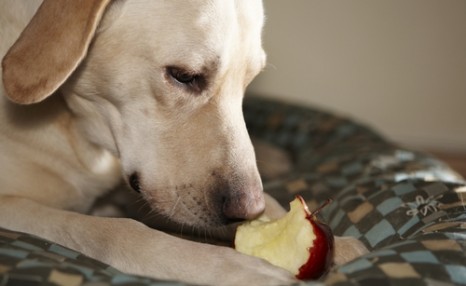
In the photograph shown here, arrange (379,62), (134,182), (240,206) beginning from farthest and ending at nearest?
(379,62), (134,182), (240,206)

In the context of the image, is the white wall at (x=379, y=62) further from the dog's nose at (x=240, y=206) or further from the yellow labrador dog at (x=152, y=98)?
the dog's nose at (x=240, y=206)

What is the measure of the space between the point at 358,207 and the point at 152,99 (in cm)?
67

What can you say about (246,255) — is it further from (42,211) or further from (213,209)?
(42,211)

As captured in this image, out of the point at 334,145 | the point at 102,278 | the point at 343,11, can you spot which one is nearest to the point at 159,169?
the point at 102,278

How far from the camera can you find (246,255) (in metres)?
1.40

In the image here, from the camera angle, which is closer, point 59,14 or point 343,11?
point 59,14

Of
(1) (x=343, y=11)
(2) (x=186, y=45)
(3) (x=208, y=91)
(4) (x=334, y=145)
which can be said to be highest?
(2) (x=186, y=45)

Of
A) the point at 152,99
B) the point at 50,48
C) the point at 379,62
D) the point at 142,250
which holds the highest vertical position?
the point at 50,48

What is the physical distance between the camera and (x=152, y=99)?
1.61 meters

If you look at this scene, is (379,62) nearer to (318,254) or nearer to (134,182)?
(134,182)

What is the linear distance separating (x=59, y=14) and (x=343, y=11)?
277 cm

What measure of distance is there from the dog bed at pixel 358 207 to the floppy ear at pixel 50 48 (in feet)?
1.05

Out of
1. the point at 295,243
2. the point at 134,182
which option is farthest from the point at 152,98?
the point at 295,243

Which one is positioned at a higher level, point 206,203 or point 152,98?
point 152,98
